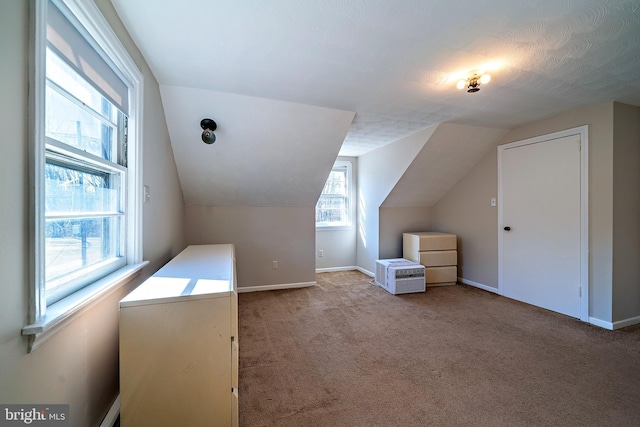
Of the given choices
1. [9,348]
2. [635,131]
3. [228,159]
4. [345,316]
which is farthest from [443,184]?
[9,348]

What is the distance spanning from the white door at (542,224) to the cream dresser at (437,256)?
640 millimetres

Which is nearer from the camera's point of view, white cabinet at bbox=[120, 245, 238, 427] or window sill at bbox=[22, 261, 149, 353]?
window sill at bbox=[22, 261, 149, 353]

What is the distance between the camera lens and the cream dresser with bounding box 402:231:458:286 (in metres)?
3.96

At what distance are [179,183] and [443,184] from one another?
3.79 m

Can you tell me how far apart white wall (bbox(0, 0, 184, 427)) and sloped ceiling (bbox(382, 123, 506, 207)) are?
130 inches

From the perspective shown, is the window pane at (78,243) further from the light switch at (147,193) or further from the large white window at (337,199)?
the large white window at (337,199)

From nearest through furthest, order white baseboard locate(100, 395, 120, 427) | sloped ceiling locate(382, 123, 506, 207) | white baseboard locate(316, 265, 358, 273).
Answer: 1. white baseboard locate(100, 395, 120, 427)
2. sloped ceiling locate(382, 123, 506, 207)
3. white baseboard locate(316, 265, 358, 273)

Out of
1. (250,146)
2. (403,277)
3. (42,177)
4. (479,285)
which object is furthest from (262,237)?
(479,285)

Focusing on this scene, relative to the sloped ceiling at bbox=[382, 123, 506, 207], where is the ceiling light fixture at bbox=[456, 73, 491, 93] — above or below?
above

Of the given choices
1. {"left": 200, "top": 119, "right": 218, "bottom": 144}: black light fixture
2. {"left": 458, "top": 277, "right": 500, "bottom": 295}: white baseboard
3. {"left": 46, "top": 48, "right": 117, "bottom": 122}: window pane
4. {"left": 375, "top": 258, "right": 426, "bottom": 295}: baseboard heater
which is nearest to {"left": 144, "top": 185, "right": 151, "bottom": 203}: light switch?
{"left": 46, "top": 48, "right": 117, "bottom": 122}: window pane

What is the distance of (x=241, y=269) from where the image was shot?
3.80m

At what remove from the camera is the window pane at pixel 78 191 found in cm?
106

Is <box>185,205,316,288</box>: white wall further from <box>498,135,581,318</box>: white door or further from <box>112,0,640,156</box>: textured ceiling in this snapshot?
<box>498,135,581,318</box>: white door

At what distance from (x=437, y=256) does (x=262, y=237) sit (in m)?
2.63
